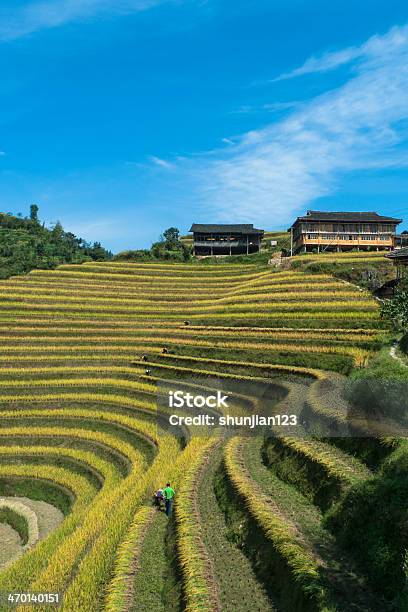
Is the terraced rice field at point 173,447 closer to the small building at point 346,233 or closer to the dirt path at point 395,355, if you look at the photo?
the dirt path at point 395,355

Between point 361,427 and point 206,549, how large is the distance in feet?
22.0

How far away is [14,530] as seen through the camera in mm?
22125

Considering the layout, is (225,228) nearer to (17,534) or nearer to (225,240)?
(225,240)

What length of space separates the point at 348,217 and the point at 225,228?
23315 millimetres

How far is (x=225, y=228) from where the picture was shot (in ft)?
284

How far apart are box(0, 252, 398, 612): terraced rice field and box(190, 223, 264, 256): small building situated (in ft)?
79.4

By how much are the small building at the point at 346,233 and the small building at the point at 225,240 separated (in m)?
15.7

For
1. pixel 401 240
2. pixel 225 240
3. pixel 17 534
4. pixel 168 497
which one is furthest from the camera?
pixel 225 240

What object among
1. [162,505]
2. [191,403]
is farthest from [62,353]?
[162,505]

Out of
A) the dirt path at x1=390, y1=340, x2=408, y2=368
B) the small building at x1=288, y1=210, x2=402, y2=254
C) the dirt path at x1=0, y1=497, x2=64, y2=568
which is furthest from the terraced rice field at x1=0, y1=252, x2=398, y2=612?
the small building at x1=288, y1=210, x2=402, y2=254

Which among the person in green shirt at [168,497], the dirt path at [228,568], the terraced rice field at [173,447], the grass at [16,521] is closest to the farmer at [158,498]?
the person in green shirt at [168,497]

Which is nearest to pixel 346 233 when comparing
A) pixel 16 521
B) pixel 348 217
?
pixel 348 217

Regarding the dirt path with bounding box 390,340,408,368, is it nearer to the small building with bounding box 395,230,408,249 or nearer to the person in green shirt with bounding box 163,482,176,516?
the person in green shirt with bounding box 163,482,176,516

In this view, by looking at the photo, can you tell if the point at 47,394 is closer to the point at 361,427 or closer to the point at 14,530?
the point at 14,530
